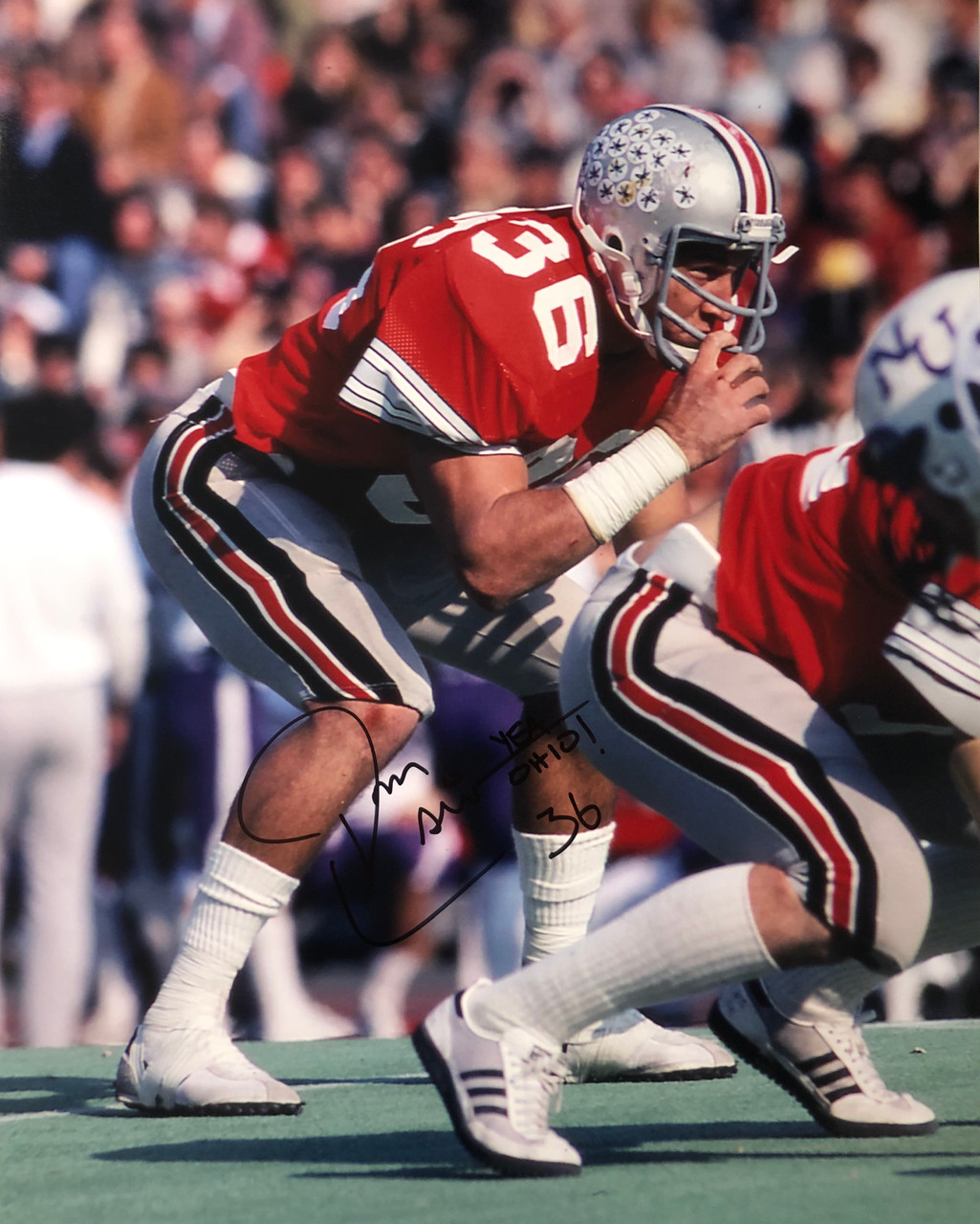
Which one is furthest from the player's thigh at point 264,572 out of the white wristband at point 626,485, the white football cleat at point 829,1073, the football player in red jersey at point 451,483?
the white football cleat at point 829,1073

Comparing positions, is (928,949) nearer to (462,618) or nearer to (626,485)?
(626,485)

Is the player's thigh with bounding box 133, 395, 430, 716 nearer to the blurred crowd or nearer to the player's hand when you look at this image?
the player's hand

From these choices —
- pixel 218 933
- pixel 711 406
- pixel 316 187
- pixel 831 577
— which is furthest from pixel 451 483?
pixel 316 187

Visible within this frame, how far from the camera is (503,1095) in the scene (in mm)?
1871

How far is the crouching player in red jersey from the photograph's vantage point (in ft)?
5.66

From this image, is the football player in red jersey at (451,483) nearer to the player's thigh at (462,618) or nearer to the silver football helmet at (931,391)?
the player's thigh at (462,618)

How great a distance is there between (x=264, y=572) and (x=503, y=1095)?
94cm

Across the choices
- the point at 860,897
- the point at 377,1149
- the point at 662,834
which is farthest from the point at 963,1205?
the point at 662,834

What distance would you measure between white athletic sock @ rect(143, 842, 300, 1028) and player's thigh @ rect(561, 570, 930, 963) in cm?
71

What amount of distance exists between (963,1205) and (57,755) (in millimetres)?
2610

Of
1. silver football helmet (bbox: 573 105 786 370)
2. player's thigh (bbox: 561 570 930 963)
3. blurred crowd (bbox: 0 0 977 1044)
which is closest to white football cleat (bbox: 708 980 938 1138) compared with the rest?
player's thigh (bbox: 561 570 930 963)

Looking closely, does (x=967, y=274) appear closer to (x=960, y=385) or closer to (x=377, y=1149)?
(x=960, y=385)

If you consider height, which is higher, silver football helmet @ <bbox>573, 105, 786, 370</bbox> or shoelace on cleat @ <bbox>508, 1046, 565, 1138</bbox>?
silver football helmet @ <bbox>573, 105, 786, 370</bbox>

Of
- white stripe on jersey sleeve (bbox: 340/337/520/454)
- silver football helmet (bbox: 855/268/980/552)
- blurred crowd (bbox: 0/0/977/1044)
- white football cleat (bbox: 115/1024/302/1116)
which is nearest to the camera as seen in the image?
silver football helmet (bbox: 855/268/980/552)
